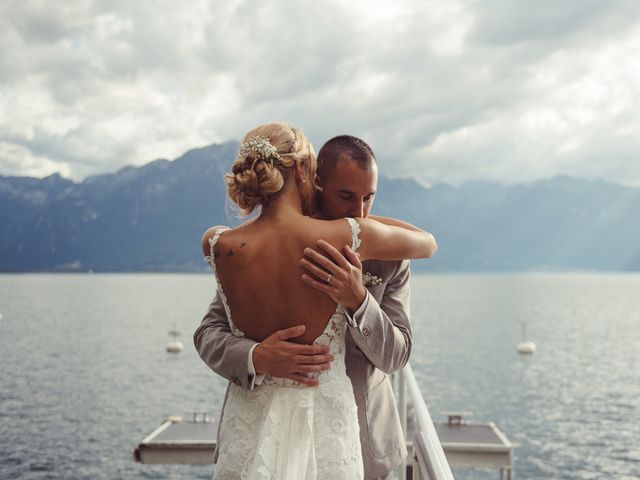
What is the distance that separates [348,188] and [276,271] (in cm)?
35

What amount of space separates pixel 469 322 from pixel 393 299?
9389 cm

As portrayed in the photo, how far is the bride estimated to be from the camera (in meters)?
1.94

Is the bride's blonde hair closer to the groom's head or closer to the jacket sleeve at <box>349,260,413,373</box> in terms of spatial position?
the groom's head

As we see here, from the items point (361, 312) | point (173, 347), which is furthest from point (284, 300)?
point (173, 347)

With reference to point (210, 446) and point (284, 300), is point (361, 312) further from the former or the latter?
point (210, 446)

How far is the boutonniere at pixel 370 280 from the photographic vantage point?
2082 millimetres

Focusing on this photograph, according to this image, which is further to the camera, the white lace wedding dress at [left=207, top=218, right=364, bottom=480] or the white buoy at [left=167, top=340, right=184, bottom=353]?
the white buoy at [left=167, top=340, right=184, bottom=353]

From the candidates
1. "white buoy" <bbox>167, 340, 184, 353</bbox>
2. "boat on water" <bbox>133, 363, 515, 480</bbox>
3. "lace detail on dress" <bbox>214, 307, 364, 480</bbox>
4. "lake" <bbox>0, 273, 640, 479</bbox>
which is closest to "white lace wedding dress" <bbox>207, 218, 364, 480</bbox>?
"lace detail on dress" <bbox>214, 307, 364, 480</bbox>

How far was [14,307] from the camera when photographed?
113m

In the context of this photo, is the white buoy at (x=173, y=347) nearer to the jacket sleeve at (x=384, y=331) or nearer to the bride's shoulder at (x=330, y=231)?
the jacket sleeve at (x=384, y=331)

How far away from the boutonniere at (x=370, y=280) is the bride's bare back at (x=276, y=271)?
145 mm

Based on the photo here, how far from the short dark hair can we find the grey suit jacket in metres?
0.33

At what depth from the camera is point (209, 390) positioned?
4228 centimetres

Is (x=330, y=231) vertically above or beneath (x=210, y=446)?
above
